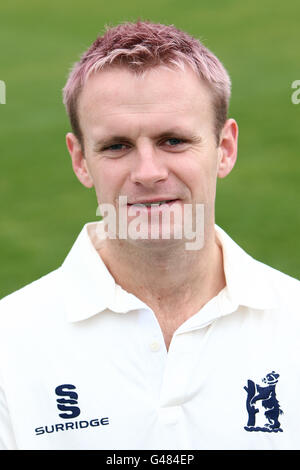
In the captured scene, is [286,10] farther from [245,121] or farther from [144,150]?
[144,150]

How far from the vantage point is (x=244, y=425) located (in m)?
2.84

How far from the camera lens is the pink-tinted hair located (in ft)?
9.14

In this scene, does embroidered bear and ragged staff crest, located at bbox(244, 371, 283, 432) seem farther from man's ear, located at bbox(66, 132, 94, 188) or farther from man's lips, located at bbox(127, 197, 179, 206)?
man's ear, located at bbox(66, 132, 94, 188)

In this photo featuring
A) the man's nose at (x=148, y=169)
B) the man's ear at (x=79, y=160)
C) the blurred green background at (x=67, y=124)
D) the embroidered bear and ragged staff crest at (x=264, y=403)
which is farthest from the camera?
the blurred green background at (x=67, y=124)

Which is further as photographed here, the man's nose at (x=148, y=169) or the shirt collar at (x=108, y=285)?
the shirt collar at (x=108, y=285)

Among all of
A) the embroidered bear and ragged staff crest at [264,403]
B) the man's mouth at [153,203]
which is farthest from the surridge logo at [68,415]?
the man's mouth at [153,203]

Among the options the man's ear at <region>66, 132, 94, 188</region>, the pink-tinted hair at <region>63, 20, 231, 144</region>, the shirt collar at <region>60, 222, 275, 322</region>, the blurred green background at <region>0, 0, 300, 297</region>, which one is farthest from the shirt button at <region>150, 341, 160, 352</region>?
the blurred green background at <region>0, 0, 300, 297</region>

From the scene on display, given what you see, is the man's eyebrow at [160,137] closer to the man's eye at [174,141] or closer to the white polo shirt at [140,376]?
the man's eye at [174,141]

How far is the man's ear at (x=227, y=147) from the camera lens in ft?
9.93

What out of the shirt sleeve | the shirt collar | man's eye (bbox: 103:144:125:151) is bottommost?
the shirt sleeve

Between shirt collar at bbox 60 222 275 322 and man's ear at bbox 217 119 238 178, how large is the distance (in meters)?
0.23

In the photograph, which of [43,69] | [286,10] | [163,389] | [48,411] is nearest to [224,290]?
[163,389]

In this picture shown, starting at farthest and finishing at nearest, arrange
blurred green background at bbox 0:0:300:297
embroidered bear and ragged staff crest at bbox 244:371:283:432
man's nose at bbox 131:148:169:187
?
1. blurred green background at bbox 0:0:300:297
2. embroidered bear and ragged staff crest at bbox 244:371:283:432
3. man's nose at bbox 131:148:169:187

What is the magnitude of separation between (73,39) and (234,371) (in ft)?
19.0
